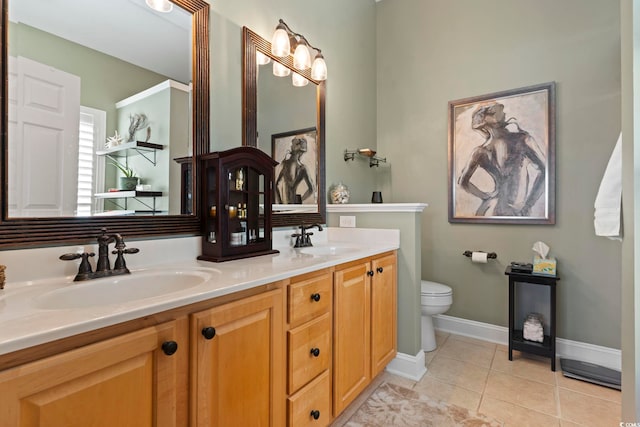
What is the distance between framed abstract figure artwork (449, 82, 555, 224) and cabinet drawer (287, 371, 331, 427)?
6.26 feet

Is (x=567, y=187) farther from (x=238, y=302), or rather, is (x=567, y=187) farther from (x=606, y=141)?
(x=238, y=302)

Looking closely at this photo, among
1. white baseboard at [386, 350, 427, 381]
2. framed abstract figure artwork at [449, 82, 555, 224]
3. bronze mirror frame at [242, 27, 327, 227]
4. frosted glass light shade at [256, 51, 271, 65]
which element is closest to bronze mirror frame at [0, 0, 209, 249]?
bronze mirror frame at [242, 27, 327, 227]

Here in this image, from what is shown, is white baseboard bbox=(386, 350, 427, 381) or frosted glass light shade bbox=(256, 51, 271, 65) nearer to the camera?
frosted glass light shade bbox=(256, 51, 271, 65)

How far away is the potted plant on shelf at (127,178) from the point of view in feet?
3.96

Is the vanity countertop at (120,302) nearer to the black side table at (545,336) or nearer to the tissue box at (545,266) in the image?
the black side table at (545,336)

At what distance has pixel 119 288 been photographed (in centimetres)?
106

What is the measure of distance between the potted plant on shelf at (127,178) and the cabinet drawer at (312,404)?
1.07 metres

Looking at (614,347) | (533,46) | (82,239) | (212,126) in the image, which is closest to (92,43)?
(212,126)

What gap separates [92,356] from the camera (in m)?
0.65

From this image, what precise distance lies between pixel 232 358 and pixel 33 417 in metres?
0.46

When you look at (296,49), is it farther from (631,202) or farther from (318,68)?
(631,202)

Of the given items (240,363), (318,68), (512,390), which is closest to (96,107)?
(240,363)

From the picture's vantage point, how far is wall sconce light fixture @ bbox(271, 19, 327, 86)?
6.08 ft

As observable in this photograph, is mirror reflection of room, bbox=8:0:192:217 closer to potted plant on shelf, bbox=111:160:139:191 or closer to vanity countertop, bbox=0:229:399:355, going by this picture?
potted plant on shelf, bbox=111:160:139:191
